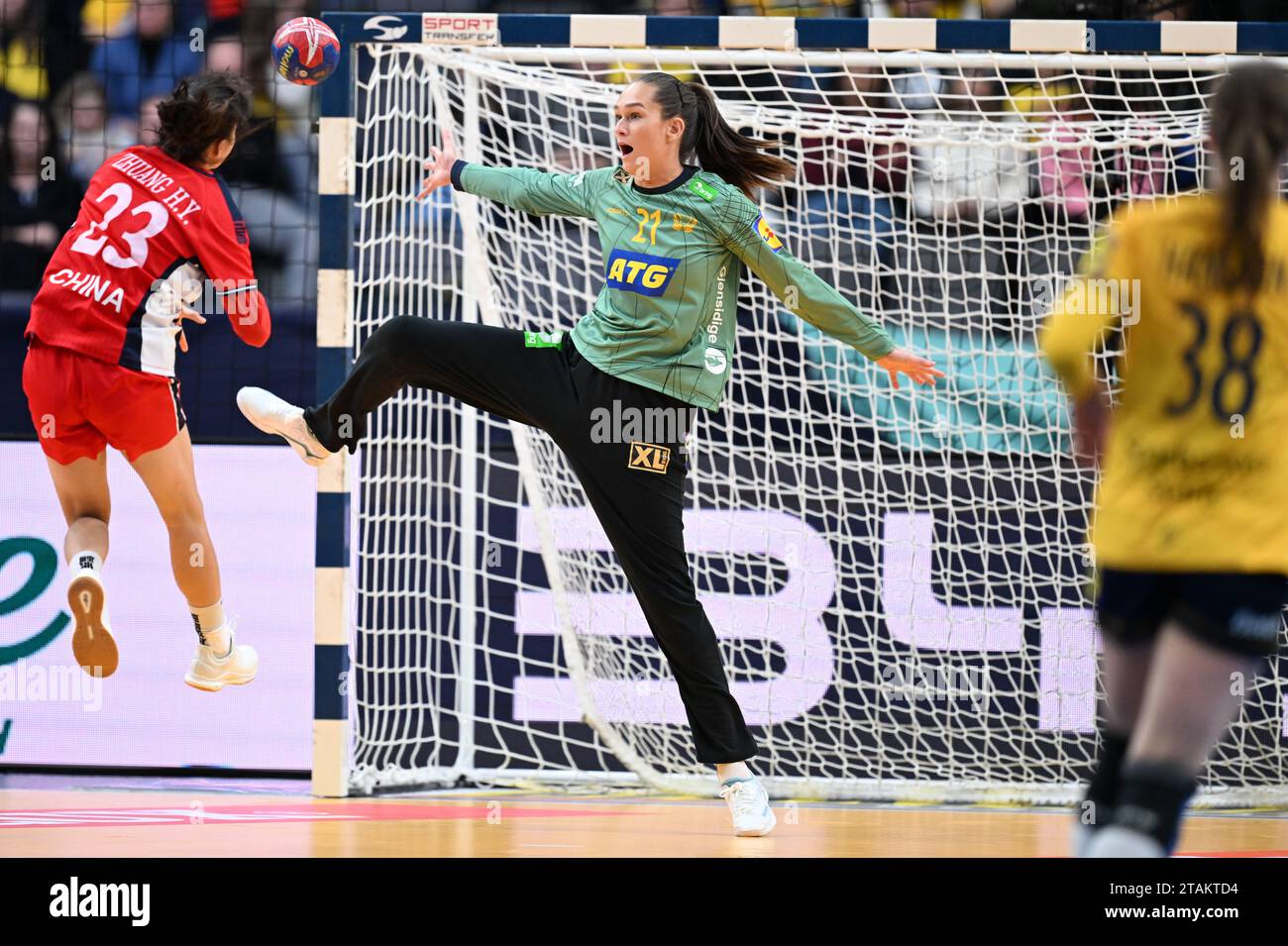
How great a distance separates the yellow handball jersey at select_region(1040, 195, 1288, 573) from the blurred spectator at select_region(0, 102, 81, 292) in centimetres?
551

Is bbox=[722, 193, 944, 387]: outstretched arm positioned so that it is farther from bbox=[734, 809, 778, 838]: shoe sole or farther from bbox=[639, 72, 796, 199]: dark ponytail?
bbox=[734, 809, 778, 838]: shoe sole

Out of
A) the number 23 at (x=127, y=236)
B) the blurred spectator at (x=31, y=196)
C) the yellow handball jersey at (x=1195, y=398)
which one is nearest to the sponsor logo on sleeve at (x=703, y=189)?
the number 23 at (x=127, y=236)

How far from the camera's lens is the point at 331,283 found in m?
5.46

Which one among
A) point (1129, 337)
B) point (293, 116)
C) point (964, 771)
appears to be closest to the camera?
point (1129, 337)

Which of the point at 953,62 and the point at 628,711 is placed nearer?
the point at 953,62

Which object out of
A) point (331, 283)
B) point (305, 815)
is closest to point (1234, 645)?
point (305, 815)

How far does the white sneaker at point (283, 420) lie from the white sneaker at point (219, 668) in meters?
0.68

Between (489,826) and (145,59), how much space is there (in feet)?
14.6

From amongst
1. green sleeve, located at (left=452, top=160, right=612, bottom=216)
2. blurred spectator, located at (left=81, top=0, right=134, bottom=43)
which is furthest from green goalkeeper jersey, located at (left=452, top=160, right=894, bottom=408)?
blurred spectator, located at (left=81, top=0, right=134, bottom=43)

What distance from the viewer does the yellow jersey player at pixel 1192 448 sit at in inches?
98.3

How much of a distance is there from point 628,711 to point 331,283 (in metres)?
2.03
